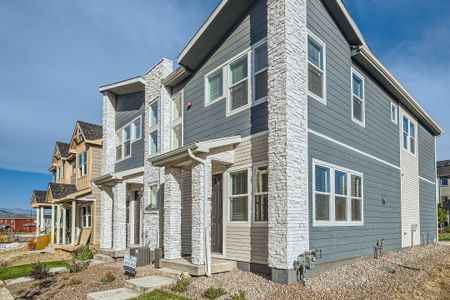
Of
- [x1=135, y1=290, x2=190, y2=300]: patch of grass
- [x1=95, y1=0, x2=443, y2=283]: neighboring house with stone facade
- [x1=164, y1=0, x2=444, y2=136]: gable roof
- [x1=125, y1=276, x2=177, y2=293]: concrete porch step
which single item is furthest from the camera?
[x1=164, y1=0, x2=444, y2=136]: gable roof

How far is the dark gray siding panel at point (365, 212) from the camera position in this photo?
29.9 ft

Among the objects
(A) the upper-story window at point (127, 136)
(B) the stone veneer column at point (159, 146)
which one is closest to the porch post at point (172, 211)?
(B) the stone veneer column at point (159, 146)

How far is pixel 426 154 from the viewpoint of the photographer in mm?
18719

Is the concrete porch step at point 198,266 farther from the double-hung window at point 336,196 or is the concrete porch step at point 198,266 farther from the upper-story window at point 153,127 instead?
the upper-story window at point 153,127

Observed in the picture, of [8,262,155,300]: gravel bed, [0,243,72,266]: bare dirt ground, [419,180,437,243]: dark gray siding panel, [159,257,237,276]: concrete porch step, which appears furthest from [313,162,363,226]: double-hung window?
[0,243,72,266]: bare dirt ground

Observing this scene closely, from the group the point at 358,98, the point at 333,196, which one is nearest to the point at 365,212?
the point at 333,196

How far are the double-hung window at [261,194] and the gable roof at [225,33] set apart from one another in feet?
15.2

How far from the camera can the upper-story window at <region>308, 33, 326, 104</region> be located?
935 centimetres

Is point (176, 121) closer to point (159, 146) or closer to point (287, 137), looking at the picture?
point (159, 146)

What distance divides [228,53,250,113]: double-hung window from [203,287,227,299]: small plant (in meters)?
4.86

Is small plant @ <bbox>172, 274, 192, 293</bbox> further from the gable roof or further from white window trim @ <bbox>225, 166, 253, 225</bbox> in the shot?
the gable roof

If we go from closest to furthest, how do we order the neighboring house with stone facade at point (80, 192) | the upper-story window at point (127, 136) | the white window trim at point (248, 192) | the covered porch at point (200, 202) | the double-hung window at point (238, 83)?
the covered porch at point (200, 202) < the white window trim at point (248, 192) < the double-hung window at point (238, 83) < the upper-story window at point (127, 136) < the neighboring house with stone facade at point (80, 192)

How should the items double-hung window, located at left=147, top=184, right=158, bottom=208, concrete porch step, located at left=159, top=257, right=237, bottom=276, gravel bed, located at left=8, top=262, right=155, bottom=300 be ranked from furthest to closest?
double-hung window, located at left=147, top=184, right=158, bottom=208 → concrete porch step, located at left=159, top=257, right=237, bottom=276 → gravel bed, located at left=8, top=262, right=155, bottom=300

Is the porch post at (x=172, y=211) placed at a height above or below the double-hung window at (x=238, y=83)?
below
